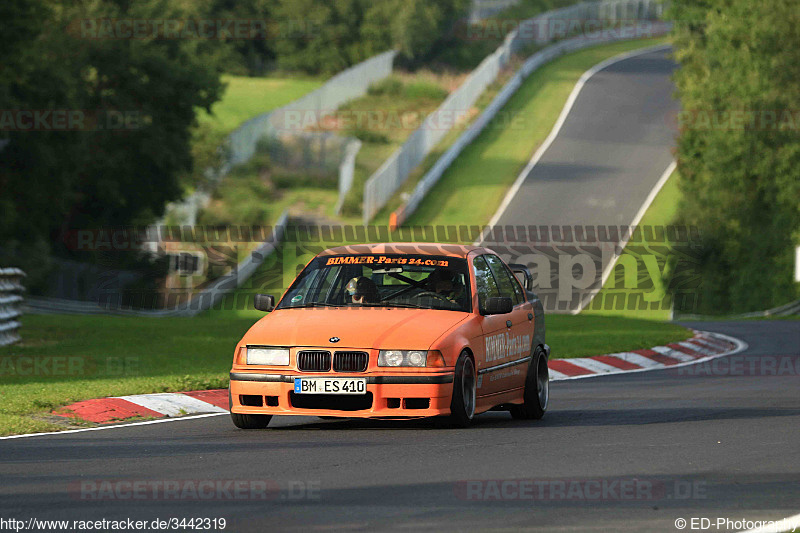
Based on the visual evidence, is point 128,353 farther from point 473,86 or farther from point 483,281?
point 473,86

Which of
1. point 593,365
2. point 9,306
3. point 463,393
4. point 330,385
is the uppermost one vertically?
point 330,385

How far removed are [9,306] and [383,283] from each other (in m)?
11.4

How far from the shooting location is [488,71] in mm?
67188

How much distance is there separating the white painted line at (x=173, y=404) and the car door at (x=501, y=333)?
301 cm

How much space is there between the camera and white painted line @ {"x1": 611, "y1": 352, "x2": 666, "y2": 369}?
2089 cm

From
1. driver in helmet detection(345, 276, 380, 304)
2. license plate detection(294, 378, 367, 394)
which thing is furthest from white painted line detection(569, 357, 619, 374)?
license plate detection(294, 378, 367, 394)

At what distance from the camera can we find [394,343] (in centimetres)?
1088

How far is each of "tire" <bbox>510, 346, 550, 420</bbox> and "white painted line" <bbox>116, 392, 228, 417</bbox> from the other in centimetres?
302

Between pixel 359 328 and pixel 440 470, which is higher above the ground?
pixel 359 328

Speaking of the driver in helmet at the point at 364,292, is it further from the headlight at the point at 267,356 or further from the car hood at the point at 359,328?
the headlight at the point at 267,356

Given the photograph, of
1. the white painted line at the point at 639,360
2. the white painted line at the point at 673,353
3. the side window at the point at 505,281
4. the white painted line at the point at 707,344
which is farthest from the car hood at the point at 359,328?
the white painted line at the point at 707,344

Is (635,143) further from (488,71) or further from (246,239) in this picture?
(246,239)

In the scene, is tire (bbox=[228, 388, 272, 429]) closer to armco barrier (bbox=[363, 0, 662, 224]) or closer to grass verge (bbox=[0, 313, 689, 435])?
grass verge (bbox=[0, 313, 689, 435])

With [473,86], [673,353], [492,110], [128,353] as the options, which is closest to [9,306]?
[128,353]
